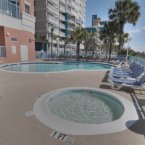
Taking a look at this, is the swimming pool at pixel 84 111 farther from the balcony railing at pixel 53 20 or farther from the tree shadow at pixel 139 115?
the balcony railing at pixel 53 20

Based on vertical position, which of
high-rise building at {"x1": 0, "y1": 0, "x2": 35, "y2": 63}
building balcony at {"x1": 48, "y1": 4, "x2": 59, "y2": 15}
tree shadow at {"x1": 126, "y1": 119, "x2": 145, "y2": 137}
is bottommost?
tree shadow at {"x1": 126, "y1": 119, "x2": 145, "y2": 137}

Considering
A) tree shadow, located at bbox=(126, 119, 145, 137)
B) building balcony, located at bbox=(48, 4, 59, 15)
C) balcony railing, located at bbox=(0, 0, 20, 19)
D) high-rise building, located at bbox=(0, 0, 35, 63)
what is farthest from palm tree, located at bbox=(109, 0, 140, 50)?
building balcony, located at bbox=(48, 4, 59, 15)

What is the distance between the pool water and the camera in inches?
194

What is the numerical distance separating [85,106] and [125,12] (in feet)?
71.2

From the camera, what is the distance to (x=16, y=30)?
2106 centimetres

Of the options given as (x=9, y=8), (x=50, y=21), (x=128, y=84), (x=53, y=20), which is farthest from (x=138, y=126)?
(x=53, y=20)

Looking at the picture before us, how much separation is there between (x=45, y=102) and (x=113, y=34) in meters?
23.2

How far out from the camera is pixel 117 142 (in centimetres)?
344

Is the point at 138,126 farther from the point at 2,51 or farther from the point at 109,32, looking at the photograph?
the point at 109,32

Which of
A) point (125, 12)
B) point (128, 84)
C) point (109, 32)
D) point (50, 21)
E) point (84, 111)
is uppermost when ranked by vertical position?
point (50, 21)

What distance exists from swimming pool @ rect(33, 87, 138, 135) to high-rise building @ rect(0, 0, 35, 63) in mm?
14630

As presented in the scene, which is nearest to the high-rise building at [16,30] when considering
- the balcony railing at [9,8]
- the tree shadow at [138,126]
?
the balcony railing at [9,8]

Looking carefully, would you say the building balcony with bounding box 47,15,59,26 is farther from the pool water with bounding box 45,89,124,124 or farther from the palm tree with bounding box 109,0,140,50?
the pool water with bounding box 45,89,124,124

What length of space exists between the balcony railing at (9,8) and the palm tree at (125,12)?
45.8ft
